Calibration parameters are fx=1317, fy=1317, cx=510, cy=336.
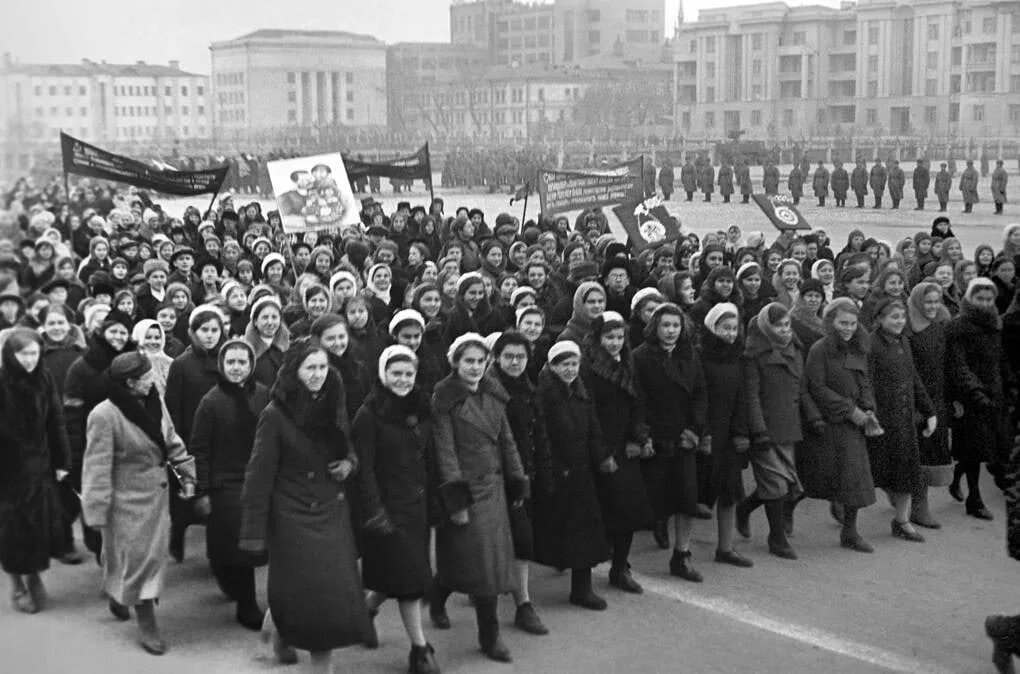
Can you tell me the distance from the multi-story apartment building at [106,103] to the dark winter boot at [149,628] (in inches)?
63.0

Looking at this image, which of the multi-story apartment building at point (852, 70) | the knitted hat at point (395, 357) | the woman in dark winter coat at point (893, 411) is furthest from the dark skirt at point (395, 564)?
the multi-story apartment building at point (852, 70)

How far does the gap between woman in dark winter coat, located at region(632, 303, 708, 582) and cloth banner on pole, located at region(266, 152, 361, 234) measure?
5.40m

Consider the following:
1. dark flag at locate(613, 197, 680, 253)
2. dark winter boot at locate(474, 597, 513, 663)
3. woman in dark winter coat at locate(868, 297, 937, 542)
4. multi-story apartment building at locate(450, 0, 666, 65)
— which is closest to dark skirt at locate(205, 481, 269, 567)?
dark winter boot at locate(474, 597, 513, 663)

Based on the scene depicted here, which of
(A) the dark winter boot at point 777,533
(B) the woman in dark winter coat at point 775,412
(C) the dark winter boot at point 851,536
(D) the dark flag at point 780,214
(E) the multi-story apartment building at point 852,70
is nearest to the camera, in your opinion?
(B) the woman in dark winter coat at point 775,412

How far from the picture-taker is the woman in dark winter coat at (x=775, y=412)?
5914mm

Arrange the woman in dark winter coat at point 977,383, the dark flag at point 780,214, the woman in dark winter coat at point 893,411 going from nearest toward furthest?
the woman in dark winter coat at point 893,411, the woman in dark winter coat at point 977,383, the dark flag at point 780,214

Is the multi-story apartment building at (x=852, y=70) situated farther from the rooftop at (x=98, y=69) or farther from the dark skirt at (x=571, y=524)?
the rooftop at (x=98, y=69)

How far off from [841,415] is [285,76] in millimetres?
3111

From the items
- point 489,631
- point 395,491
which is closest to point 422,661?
point 489,631

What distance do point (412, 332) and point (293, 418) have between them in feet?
4.73

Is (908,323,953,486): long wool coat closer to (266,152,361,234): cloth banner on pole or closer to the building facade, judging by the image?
the building facade

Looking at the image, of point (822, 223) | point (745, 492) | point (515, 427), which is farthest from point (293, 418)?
point (822, 223)

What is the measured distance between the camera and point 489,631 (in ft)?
15.1

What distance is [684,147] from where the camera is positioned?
184 feet
